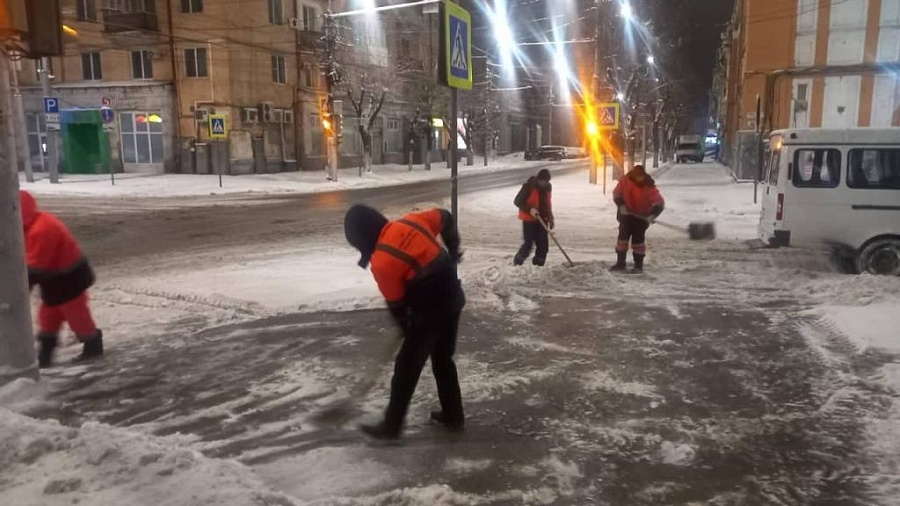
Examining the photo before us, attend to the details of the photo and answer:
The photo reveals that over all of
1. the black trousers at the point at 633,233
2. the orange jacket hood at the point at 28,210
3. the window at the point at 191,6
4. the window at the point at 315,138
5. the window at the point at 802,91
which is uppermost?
the window at the point at 191,6

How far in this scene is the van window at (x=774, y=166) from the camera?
34.8 feet

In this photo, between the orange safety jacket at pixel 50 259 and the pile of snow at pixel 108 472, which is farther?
the orange safety jacket at pixel 50 259

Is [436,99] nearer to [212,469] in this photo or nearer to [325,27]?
[325,27]

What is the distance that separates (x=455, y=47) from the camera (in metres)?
7.48

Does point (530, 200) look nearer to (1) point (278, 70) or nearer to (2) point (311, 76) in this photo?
(1) point (278, 70)

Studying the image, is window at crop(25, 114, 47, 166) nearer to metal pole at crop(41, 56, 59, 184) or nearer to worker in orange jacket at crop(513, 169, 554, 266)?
metal pole at crop(41, 56, 59, 184)

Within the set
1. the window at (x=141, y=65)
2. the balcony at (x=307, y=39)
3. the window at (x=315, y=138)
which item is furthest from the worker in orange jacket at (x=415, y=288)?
the window at (x=315, y=138)

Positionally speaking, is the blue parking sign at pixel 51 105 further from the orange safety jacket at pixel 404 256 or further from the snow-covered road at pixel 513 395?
the orange safety jacket at pixel 404 256

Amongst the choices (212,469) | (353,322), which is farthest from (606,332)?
(212,469)

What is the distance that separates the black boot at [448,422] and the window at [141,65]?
116ft

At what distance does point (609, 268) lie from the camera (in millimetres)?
10406

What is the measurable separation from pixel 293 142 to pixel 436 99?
1203cm

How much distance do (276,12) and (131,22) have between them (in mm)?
7059

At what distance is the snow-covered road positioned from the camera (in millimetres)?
3816
